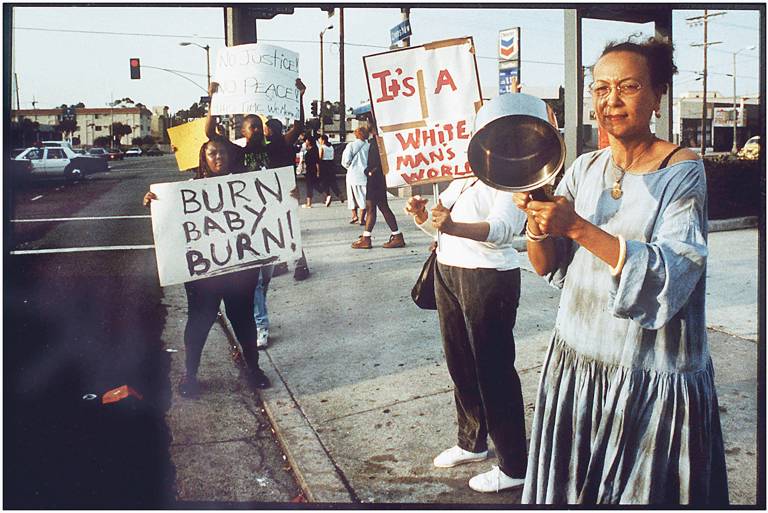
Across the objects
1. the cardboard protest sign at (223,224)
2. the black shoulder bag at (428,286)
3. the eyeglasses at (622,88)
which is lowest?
the black shoulder bag at (428,286)

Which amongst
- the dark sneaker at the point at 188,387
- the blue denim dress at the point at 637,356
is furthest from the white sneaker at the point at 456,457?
the dark sneaker at the point at 188,387

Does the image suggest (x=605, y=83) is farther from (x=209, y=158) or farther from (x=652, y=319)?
(x=209, y=158)

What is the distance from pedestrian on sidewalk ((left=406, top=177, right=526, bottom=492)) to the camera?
3.14 m

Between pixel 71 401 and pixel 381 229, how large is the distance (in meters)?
7.17

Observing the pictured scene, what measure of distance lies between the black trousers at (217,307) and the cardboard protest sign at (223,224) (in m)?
0.41

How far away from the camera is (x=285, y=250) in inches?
163

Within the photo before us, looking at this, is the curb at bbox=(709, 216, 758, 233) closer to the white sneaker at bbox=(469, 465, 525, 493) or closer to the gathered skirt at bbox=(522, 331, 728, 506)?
the white sneaker at bbox=(469, 465, 525, 493)

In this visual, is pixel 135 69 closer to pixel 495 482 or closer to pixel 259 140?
pixel 259 140

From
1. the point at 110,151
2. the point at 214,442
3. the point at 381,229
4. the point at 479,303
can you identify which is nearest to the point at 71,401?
the point at 214,442

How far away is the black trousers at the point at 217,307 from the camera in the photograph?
14.8 feet

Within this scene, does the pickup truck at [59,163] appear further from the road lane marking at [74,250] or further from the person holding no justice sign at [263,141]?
the person holding no justice sign at [263,141]

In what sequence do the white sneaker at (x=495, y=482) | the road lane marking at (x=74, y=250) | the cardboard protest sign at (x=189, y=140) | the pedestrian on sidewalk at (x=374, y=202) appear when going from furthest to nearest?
the road lane marking at (x=74, y=250), the pedestrian on sidewalk at (x=374, y=202), the cardboard protest sign at (x=189, y=140), the white sneaker at (x=495, y=482)

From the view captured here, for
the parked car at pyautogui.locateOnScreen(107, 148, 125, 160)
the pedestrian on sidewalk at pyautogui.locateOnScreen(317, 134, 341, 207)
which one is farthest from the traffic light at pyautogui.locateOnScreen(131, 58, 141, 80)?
the parked car at pyautogui.locateOnScreen(107, 148, 125, 160)

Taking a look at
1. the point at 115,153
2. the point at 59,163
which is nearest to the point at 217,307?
the point at 59,163
